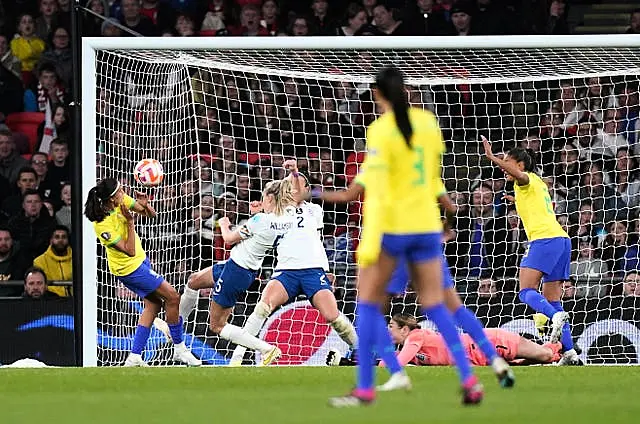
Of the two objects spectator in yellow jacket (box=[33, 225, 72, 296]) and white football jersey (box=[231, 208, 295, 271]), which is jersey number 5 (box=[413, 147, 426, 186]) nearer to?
white football jersey (box=[231, 208, 295, 271])

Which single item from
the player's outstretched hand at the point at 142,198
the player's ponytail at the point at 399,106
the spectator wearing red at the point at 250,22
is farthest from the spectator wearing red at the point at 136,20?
the player's ponytail at the point at 399,106

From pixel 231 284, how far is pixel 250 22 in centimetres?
578

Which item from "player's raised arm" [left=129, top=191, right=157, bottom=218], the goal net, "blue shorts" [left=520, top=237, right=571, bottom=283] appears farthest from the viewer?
the goal net

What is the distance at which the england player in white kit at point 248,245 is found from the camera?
1370cm

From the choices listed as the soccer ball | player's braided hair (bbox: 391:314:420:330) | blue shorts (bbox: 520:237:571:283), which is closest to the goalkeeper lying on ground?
player's braided hair (bbox: 391:314:420:330)

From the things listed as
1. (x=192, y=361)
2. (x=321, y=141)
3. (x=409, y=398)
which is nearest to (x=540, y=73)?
(x=321, y=141)

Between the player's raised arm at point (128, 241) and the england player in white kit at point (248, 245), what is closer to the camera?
the player's raised arm at point (128, 241)

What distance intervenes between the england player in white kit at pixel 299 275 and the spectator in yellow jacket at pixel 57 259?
309 cm

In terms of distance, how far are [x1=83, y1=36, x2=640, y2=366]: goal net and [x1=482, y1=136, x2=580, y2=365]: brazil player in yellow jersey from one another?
1.24 meters

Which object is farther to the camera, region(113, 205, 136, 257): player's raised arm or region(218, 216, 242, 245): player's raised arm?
region(218, 216, 242, 245): player's raised arm

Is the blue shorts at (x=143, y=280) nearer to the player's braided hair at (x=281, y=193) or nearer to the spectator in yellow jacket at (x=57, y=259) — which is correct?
the player's braided hair at (x=281, y=193)

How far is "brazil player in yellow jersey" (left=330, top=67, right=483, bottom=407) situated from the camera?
745 cm

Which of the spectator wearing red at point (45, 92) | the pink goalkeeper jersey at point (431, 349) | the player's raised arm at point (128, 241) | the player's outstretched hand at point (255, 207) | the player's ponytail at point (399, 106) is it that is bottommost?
the pink goalkeeper jersey at point (431, 349)

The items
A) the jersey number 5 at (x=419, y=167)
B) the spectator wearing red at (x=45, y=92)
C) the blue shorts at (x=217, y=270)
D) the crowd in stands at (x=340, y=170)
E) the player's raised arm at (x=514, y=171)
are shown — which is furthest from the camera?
the spectator wearing red at (x=45, y=92)
